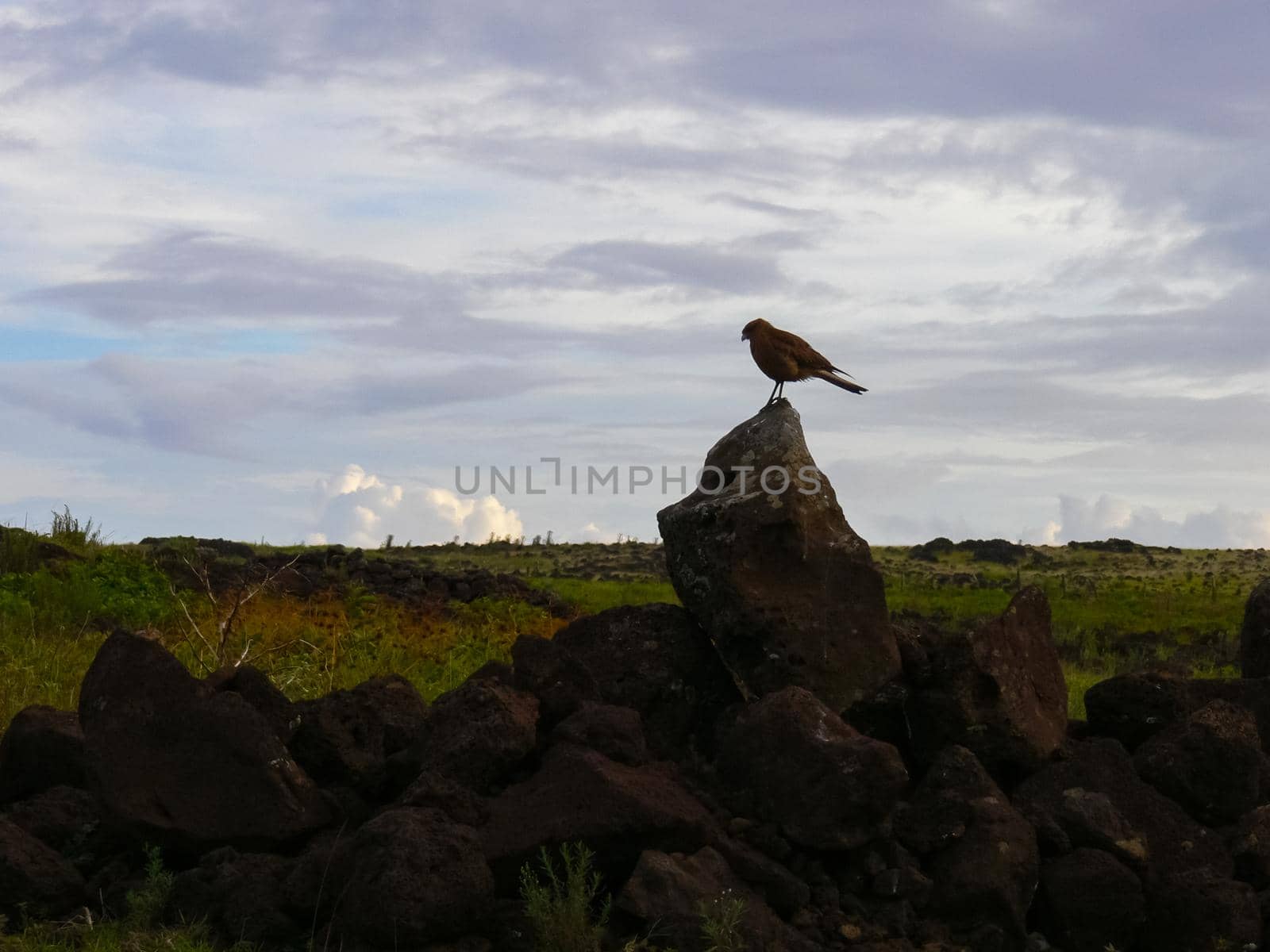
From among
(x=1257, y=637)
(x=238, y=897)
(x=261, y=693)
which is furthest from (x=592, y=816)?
(x=1257, y=637)

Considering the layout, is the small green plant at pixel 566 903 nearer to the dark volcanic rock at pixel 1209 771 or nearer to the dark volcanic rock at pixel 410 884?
the dark volcanic rock at pixel 410 884

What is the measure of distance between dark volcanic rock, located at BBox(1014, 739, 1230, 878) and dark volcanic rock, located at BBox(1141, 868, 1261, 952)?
6.4 inches

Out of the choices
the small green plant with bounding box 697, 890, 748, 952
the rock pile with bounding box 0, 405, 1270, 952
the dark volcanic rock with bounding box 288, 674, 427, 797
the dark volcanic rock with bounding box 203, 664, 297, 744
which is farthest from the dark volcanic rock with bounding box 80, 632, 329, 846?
the small green plant with bounding box 697, 890, 748, 952

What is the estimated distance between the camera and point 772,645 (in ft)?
23.2

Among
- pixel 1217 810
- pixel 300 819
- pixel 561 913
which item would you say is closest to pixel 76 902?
pixel 300 819

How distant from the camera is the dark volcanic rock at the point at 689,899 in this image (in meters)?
5.43

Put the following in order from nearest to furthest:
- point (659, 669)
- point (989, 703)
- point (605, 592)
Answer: point (989, 703)
point (659, 669)
point (605, 592)

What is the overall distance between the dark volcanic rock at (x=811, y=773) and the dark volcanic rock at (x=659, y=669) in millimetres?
940

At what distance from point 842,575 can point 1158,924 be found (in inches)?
90.9

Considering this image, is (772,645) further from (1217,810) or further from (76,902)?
(76,902)

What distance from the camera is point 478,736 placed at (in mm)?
6293

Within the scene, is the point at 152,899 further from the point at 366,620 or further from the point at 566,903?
the point at 366,620

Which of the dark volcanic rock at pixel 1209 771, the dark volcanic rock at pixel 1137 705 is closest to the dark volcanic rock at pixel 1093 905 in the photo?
the dark volcanic rock at pixel 1209 771

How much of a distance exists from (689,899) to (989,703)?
2472 mm
